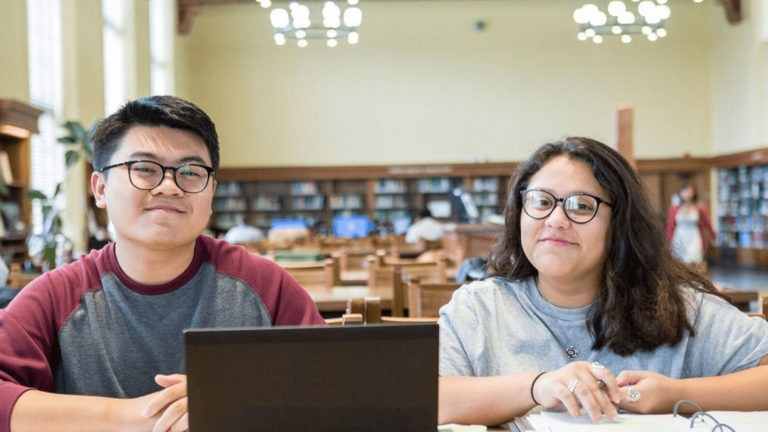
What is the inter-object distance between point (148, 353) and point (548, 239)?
83 centimetres

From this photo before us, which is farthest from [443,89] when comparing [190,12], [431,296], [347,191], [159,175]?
[159,175]

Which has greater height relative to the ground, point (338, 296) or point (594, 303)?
point (594, 303)

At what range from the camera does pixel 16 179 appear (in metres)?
7.77

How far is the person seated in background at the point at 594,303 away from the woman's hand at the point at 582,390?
0.24 m

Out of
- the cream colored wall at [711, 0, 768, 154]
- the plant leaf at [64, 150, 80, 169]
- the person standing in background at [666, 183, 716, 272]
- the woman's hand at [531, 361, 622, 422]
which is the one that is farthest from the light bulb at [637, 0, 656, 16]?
the woman's hand at [531, 361, 622, 422]

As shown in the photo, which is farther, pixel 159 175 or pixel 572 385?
pixel 159 175

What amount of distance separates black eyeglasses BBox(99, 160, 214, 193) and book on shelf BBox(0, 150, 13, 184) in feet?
21.6

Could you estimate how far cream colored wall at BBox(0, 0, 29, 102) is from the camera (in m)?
7.66

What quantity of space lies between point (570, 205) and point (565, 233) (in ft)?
0.20

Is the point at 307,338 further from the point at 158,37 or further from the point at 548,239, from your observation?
the point at 158,37

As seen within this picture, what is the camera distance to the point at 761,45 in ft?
47.8

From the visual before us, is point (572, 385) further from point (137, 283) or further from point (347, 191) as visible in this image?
point (347, 191)

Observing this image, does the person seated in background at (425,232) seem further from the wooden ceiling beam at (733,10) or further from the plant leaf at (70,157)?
the wooden ceiling beam at (733,10)

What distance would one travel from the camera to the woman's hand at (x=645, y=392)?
1.35m
